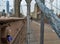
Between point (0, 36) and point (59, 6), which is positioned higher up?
point (0, 36)

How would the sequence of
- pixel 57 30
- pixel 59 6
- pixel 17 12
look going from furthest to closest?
pixel 59 6
pixel 17 12
pixel 57 30

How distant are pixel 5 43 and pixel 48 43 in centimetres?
160

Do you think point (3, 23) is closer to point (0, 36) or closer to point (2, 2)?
point (0, 36)

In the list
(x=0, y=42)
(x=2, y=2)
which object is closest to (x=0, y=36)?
(x=0, y=42)

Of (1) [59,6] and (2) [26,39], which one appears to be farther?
(1) [59,6]

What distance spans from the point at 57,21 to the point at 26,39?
Result: 2.43 ft

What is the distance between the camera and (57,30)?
0.52 meters

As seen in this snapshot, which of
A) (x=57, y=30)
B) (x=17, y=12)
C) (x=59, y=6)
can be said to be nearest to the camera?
(x=57, y=30)

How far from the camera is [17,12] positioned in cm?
349

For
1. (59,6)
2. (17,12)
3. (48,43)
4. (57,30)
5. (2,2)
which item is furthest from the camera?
(59,6)

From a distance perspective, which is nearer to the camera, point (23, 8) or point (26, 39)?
point (26, 39)

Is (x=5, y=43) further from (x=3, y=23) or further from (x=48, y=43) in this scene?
(x=48, y=43)

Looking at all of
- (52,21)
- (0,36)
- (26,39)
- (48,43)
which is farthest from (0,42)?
(48,43)

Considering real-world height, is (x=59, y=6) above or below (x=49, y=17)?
below
